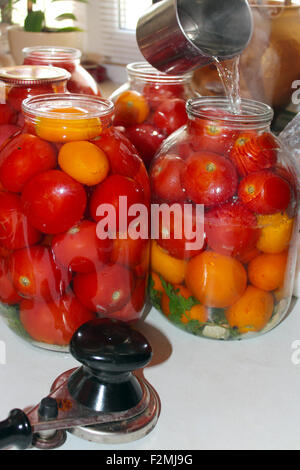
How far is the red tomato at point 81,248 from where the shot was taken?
2.14 feet

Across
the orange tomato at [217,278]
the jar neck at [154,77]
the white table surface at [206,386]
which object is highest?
the jar neck at [154,77]

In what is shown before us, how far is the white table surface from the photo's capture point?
0.60 metres

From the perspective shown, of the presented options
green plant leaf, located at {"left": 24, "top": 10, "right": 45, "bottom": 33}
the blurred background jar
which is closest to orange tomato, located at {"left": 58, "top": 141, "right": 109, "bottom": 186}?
the blurred background jar

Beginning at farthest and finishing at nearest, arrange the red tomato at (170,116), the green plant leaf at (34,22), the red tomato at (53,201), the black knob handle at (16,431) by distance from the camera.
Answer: the green plant leaf at (34,22), the red tomato at (170,116), the red tomato at (53,201), the black knob handle at (16,431)

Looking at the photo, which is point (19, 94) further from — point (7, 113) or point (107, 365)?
point (107, 365)

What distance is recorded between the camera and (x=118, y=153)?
69 centimetres

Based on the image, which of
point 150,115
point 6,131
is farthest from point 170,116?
point 6,131

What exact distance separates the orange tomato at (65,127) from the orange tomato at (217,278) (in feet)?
0.66

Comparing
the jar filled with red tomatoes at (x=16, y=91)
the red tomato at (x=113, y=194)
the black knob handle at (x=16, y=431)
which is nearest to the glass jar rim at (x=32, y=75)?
the jar filled with red tomatoes at (x=16, y=91)

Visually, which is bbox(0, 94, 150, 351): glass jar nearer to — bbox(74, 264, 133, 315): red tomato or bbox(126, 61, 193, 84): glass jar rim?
bbox(74, 264, 133, 315): red tomato

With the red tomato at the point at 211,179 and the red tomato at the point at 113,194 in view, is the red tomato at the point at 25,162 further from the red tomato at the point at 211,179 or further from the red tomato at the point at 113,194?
the red tomato at the point at 211,179

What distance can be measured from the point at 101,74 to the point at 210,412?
51.1 inches

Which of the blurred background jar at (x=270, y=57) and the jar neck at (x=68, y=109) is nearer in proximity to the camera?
the jar neck at (x=68, y=109)

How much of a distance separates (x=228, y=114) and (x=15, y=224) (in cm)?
29
